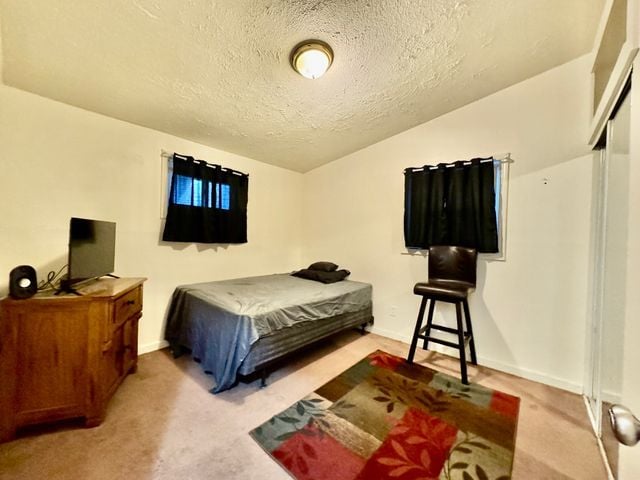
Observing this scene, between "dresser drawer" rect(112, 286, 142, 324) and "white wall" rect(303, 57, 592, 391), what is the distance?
8.47 ft

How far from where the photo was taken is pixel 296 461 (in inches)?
52.3

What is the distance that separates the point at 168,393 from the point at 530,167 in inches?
136

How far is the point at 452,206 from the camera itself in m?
2.58

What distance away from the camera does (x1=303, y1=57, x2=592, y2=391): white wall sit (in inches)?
80.0

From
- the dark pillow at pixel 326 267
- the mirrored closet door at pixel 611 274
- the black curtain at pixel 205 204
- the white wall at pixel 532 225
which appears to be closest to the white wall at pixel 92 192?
the black curtain at pixel 205 204

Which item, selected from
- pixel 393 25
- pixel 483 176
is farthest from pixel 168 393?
pixel 483 176

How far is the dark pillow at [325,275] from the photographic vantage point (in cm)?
314

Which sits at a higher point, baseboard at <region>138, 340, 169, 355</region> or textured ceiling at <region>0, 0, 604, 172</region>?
textured ceiling at <region>0, 0, 604, 172</region>

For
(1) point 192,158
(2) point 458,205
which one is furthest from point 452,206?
(1) point 192,158

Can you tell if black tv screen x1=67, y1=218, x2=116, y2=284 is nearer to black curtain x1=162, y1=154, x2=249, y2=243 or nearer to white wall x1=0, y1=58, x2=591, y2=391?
white wall x1=0, y1=58, x2=591, y2=391

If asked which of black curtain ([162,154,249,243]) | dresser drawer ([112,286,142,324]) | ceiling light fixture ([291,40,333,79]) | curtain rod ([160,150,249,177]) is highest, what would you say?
ceiling light fixture ([291,40,333,79])

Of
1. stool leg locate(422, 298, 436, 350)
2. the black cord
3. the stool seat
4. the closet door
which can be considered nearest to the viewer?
the closet door

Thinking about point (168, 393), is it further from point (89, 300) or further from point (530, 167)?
point (530, 167)

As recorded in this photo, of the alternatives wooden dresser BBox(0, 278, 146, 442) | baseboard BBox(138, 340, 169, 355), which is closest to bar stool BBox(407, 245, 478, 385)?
wooden dresser BBox(0, 278, 146, 442)
